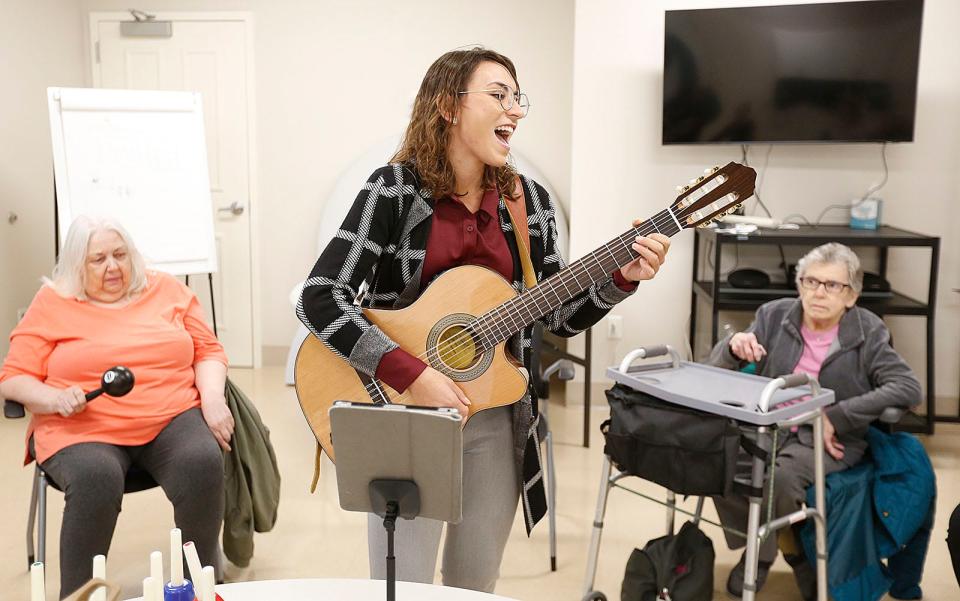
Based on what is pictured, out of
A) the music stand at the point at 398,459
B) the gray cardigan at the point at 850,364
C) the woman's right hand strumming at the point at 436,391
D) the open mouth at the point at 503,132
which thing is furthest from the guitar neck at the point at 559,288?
the gray cardigan at the point at 850,364

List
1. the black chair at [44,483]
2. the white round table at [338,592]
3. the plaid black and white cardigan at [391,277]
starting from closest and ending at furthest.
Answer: the white round table at [338,592] → the plaid black and white cardigan at [391,277] → the black chair at [44,483]

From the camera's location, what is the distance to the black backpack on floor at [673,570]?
89.7 inches

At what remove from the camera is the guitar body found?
1.60 metres

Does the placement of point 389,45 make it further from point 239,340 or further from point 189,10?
point 239,340

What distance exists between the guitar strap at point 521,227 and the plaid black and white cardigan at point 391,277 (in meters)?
0.01

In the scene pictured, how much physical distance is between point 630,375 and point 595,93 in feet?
7.37

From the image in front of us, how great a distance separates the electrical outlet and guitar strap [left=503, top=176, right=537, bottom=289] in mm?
2732

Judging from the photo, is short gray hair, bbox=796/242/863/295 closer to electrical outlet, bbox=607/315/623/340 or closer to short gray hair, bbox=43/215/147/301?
electrical outlet, bbox=607/315/623/340

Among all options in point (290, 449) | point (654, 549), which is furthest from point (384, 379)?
point (290, 449)

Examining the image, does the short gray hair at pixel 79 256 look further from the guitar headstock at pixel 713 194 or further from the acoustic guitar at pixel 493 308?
→ the guitar headstock at pixel 713 194

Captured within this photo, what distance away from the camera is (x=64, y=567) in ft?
7.18

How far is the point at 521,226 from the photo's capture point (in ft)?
5.34

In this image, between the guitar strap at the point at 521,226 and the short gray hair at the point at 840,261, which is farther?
the short gray hair at the point at 840,261

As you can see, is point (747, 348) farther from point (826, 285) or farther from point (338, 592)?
point (338, 592)
